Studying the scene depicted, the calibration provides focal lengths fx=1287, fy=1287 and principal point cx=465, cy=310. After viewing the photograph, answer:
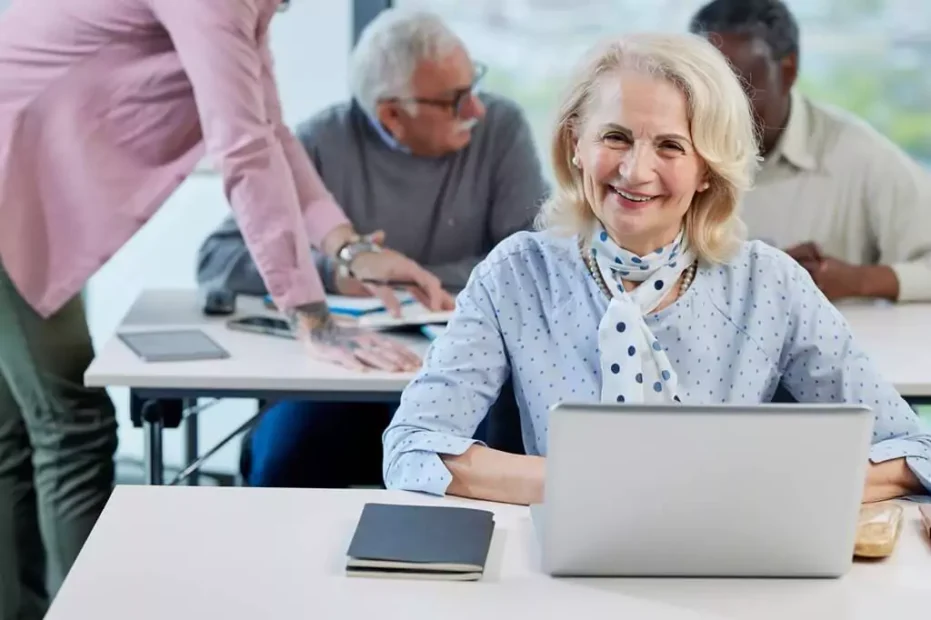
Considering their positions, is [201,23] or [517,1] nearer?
[201,23]

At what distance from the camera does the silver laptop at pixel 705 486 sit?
1271mm

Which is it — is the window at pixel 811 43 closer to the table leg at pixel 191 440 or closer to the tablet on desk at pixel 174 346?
the table leg at pixel 191 440

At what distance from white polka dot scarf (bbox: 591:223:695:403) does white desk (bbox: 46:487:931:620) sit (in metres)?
0.30

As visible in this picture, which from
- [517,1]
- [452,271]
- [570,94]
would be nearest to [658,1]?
[517,1]

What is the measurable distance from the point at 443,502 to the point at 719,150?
1.95ft

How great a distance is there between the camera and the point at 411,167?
3.01 metres

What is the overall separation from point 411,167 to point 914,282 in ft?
3.79

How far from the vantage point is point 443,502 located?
62.9 inches

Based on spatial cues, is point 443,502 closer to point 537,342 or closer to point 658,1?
point 537,342

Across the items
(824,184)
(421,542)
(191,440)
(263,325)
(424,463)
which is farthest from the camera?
(191,440)

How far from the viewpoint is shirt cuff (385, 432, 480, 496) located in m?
1.61

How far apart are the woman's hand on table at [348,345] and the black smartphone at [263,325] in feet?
0.23

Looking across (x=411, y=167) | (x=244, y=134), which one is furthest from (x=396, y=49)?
(x=244, y=134)

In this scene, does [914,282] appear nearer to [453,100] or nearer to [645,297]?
[453,100]
